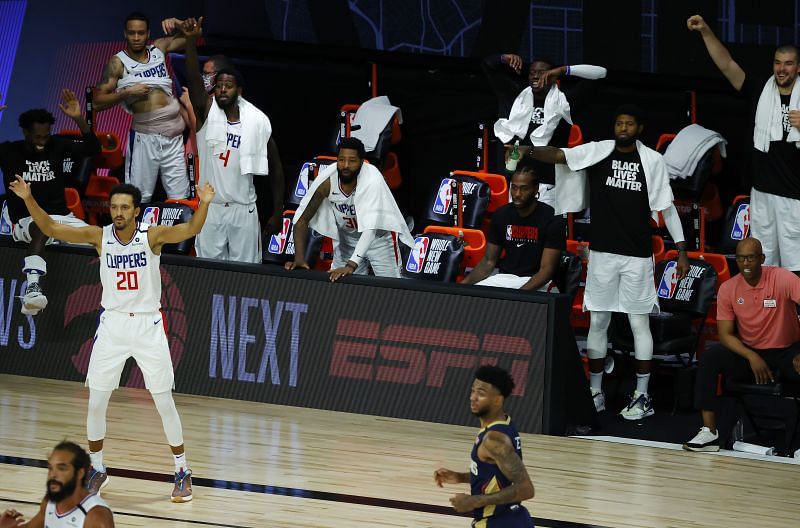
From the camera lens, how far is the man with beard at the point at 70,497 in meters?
5.73

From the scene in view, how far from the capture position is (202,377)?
35.4 ft

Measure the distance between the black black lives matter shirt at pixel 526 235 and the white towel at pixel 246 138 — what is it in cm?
192

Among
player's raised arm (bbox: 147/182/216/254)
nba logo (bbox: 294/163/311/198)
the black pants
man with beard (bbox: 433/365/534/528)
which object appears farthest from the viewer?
nba logo (bbox: 294/163/311/198)

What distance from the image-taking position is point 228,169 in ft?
36.9

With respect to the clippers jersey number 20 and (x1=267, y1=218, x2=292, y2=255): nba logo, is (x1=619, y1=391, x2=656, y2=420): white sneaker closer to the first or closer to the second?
(x1=267, y1=218, x2=292, y2=255): nba logo

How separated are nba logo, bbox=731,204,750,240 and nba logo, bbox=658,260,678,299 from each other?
0.97 meters

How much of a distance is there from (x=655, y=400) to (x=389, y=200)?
257 centimetres

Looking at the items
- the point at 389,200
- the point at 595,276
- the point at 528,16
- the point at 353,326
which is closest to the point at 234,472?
the point at 353,326

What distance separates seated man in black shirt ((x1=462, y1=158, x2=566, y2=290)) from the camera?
34.6 feet

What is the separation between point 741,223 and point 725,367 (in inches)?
96.9

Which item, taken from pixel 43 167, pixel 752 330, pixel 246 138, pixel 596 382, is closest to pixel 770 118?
pixel 752 330

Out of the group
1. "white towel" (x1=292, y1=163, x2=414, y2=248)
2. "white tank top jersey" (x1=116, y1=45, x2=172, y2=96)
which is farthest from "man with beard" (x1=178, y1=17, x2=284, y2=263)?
"white tank top jersey" (x1=116, y1=45, x2=172, y2=96)

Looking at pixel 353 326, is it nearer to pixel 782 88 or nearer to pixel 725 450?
pixel 725 450

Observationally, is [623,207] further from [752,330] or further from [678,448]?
[678,448]
